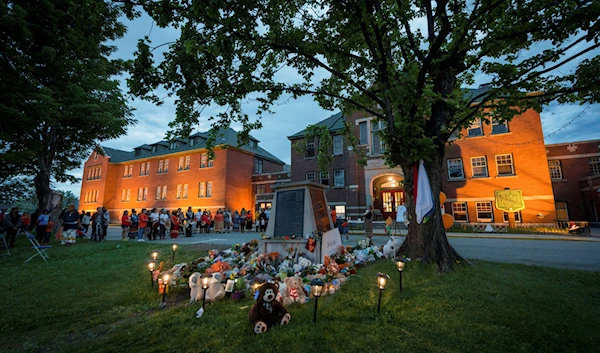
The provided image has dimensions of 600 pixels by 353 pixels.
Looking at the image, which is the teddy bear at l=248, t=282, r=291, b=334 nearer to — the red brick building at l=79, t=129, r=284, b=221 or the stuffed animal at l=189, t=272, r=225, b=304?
the stuffed animal at l=189, t=272, r=225, b=304

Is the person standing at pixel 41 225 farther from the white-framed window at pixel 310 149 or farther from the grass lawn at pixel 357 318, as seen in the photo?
the white-framed window at pixel 310 149

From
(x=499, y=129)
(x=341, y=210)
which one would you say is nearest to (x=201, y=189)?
(x=341, y=210)

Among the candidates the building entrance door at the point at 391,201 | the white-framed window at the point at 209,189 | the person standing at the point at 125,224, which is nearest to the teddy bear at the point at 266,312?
the person standing at the point at 125,224

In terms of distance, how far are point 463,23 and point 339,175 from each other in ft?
68.5

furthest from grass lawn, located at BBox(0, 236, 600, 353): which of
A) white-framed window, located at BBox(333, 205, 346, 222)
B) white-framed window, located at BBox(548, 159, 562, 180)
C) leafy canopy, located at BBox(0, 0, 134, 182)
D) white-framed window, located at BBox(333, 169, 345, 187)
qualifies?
white-framed window, located at BBox(548, 159, 562, 180)

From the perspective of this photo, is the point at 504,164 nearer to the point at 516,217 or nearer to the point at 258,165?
the point at 516,217

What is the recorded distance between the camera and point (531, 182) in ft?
64.7

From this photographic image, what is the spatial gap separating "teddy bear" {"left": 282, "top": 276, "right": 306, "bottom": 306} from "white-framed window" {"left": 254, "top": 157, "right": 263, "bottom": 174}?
31.3 metres

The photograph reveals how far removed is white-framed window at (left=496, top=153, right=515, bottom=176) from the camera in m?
20.7

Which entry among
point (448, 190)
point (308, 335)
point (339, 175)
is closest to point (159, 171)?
point (339, 175)

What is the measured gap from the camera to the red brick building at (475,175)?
64.5ft

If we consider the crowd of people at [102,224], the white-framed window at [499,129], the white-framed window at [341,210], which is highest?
the white-framed window at [499,129]

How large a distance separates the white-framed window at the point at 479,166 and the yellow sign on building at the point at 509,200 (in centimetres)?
177

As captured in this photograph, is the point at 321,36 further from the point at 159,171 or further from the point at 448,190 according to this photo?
the point at 159,171
